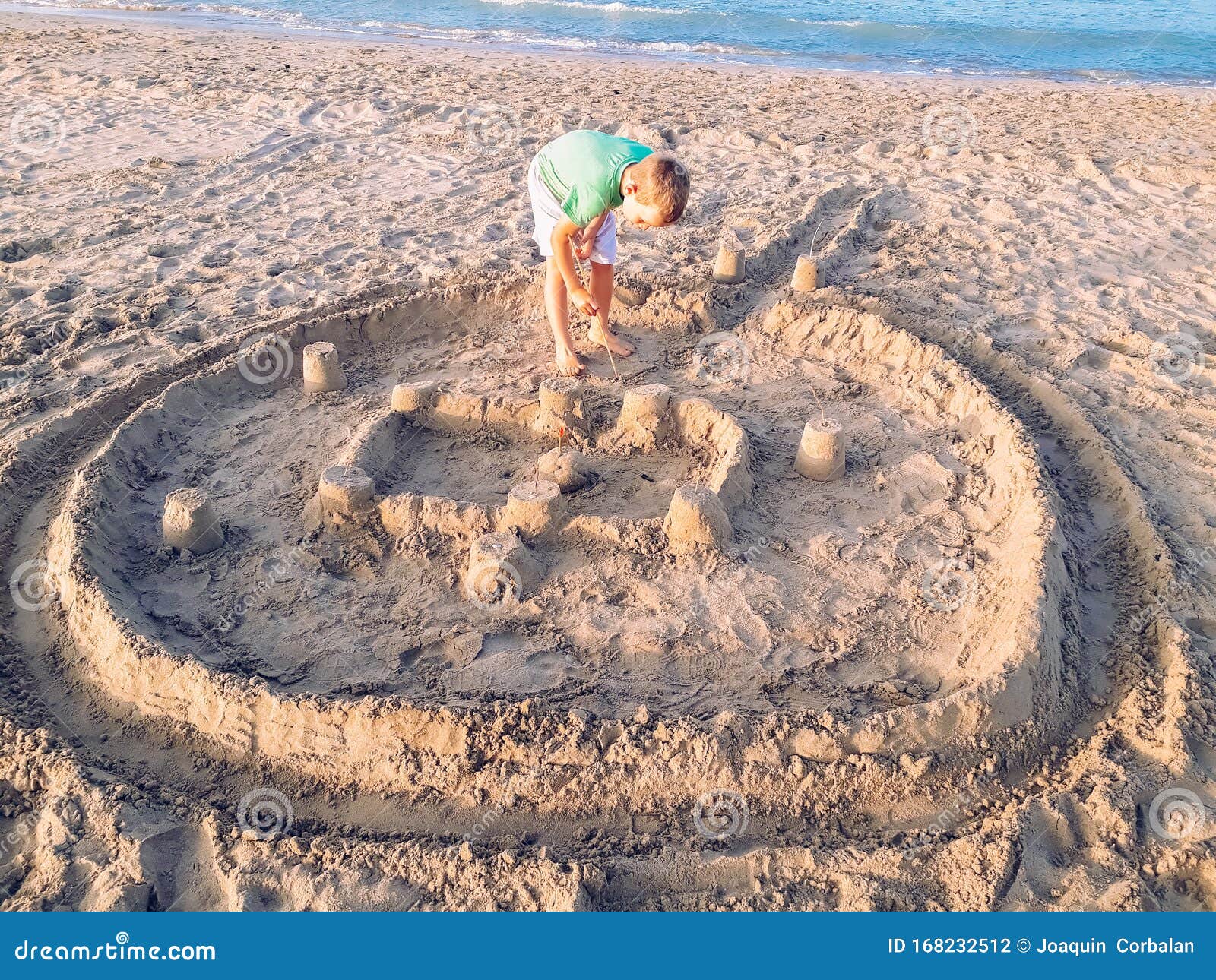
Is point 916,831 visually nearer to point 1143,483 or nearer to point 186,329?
point 1143,483

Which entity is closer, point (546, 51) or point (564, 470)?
point (564, 470)

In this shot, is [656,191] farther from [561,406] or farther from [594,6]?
[594,6]

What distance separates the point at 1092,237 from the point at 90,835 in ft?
21.3

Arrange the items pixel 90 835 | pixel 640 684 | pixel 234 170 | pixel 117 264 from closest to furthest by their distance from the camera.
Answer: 1. pixel 90 835
2. pixel 640 684
3. pixel 117 264
4. pixel 234 170

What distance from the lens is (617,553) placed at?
3451 mm

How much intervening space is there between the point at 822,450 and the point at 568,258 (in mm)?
1585

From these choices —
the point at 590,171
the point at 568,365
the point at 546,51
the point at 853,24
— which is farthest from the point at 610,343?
the point at 853,24

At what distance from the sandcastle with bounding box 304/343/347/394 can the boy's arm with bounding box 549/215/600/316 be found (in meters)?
1.29

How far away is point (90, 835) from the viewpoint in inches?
97.2

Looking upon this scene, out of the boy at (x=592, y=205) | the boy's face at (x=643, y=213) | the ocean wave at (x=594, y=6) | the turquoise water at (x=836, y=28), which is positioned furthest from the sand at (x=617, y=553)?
the ocean wave at (x=594, y=6)

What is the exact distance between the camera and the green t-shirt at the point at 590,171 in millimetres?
3928

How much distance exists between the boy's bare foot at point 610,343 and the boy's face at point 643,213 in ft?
3.26

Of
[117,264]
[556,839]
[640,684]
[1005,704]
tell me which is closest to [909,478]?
[1005,704]

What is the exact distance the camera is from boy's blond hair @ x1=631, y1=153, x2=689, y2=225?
3.63m
